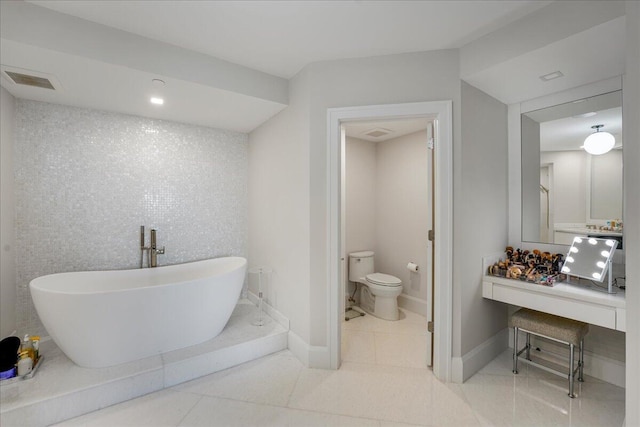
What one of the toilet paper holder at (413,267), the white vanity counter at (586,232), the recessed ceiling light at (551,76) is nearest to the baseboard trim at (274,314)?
the toilet paper holder at (413,267)

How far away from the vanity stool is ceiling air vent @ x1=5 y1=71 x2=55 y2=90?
396cm

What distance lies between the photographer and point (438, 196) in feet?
6.82

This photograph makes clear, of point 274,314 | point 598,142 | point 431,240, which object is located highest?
point 598,142

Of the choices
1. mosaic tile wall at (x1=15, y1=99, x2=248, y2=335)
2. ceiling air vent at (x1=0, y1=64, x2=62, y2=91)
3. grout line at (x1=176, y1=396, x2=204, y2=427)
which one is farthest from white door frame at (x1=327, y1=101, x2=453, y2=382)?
ceiling air vent at (x1=0, y1=64, x2=62, y2=91)

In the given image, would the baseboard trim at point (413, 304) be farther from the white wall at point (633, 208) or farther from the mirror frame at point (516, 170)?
the white wall at point (633, 208)

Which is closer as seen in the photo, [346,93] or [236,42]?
[236,42]

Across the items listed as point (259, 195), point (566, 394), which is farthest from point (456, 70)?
point (566, 394)

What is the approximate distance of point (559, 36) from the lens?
156 cm

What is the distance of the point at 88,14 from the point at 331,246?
2.19 meters

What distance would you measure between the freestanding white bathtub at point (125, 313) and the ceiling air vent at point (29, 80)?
1.46 m

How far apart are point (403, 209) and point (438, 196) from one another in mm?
1534

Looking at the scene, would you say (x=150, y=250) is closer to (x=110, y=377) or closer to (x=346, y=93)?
(x=110, y=377)

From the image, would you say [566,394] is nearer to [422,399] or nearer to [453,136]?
[422,399]

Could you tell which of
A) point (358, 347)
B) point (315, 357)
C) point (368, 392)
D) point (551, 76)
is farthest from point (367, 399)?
point (551, 76)
